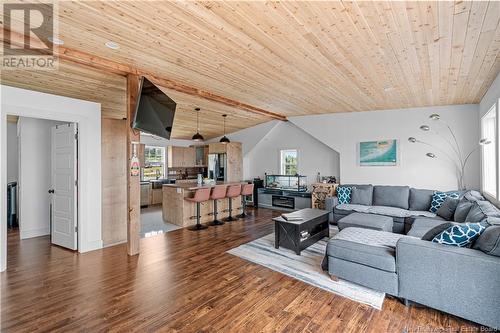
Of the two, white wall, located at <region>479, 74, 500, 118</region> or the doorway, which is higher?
white wall, located at <region>479, 74, 500, 118</region>

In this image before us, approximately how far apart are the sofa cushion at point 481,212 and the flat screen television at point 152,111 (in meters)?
4.45

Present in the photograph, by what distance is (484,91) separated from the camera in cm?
442

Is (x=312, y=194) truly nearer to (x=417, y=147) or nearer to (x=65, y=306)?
(x=417, y=147)

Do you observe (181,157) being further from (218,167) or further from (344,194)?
(344,194)

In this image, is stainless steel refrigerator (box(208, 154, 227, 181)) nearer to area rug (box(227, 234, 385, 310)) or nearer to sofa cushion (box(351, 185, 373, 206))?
area rug (box(227, 234, 385, 310))

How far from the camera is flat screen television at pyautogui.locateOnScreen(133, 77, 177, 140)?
333 cm

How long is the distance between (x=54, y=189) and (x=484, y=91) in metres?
8.12

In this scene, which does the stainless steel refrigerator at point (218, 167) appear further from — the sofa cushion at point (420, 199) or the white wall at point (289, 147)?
the sofa cushion at point (420, 199)

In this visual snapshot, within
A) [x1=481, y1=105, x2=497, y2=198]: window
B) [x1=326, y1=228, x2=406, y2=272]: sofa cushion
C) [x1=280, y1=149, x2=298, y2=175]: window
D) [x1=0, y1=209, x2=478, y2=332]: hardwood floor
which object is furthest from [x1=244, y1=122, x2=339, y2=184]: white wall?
[x1=0, y1=209, x2=478, y2=332]: hardwood floor

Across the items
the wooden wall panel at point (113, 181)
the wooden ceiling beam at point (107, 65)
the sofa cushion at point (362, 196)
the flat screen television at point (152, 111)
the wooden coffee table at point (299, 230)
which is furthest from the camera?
the sofa cushion at point (362, 196)

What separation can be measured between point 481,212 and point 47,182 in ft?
24.9

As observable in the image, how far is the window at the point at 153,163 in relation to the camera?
362 inches

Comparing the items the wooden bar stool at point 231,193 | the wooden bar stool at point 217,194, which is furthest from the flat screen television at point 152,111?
the wooden bar stool at point 231,193

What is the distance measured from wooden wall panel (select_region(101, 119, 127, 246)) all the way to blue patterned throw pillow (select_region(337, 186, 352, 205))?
4834mm
